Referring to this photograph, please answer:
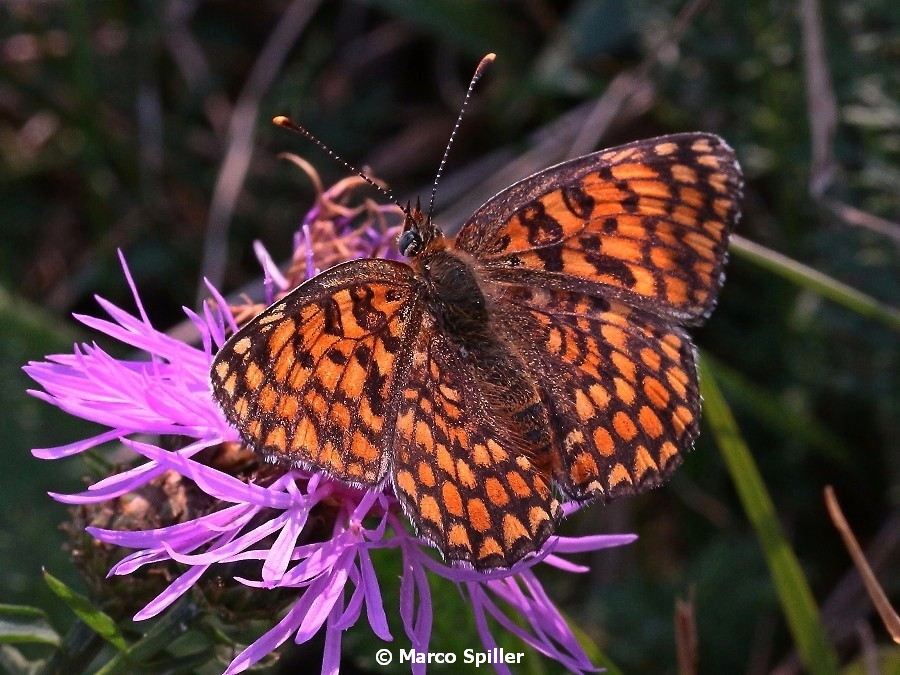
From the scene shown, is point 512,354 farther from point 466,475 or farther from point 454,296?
point 466,475

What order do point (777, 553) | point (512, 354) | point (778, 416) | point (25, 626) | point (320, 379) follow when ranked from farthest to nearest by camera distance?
point (778, 416) < point (777, 553) < point (512, 354) < point (25, 626) < point (320, 379)

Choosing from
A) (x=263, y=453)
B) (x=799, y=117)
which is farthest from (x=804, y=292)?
(x=263, y=453)

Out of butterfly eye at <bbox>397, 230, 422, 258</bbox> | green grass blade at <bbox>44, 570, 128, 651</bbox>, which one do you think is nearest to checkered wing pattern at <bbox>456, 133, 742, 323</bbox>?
butterfly eye at <bbox>397, 230, 422, 258</bbox>

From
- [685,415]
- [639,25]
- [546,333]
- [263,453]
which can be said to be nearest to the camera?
[263,453]

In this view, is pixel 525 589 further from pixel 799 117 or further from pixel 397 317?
pixel 799 117

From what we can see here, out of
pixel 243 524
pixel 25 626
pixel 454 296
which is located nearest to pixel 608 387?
pixel 454 296

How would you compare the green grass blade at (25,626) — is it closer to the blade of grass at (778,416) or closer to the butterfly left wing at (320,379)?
the butterfly left wing at (320,379)

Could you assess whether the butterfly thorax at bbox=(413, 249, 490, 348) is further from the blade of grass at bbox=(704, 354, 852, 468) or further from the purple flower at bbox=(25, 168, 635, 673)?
the blade of grass at bbox=(704, 354, 852, 468)
